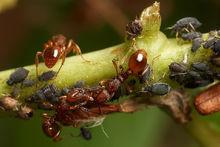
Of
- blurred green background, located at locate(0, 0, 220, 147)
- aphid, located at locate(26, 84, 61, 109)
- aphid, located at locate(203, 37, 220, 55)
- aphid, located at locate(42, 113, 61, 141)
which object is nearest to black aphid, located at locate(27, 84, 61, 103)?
aphid, located at locate(26, 84, 61, 109)

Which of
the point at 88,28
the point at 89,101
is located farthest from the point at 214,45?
the point at 88,28

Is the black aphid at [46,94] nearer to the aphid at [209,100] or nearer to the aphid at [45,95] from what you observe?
the aphid at [45,95]

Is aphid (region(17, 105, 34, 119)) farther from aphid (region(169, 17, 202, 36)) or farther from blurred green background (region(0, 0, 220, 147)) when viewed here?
blurred green background (region(0, 0, 220, 147))

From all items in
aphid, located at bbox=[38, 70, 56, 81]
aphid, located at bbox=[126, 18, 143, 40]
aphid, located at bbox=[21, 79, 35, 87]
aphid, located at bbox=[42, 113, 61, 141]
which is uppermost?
aphid, located at bbox=[126, 18, 143, 40]

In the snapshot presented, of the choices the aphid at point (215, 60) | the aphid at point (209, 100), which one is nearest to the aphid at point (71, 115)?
the aphid at point (209, 100)

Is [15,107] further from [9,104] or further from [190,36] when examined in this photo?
[190,36]

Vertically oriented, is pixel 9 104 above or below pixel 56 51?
below

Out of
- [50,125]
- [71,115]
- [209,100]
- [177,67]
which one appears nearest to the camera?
[177,67]
